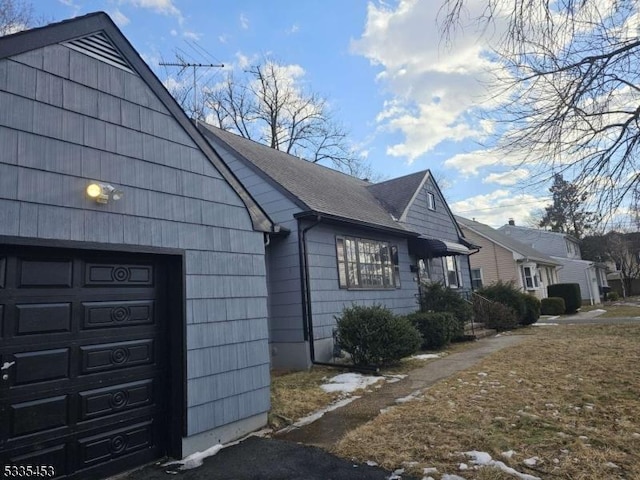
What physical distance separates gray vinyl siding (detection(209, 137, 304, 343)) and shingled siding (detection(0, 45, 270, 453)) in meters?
4.05

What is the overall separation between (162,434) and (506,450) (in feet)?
11.4

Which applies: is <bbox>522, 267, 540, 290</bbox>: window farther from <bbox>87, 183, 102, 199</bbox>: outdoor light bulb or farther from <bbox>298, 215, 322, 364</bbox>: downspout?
<bbox>87, 183, 102, 199</bbox>: outdoor light bulb

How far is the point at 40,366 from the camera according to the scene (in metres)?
3.57

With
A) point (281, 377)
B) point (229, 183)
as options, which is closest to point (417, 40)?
point (229, 183)

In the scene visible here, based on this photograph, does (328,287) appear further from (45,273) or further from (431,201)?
(431,201)

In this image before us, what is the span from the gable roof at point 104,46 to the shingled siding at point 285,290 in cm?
447

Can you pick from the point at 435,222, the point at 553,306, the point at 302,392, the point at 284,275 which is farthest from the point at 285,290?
the point at 553,306

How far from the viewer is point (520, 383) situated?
21.9 ft

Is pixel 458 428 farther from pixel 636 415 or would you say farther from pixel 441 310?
pixel 441 310

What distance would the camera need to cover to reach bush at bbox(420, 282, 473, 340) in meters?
12.8

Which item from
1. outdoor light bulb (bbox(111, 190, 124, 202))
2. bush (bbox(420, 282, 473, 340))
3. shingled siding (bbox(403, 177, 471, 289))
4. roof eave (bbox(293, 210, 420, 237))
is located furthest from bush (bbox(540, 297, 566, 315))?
outdoor light bulb (bbox(111, 190, 124, 202))

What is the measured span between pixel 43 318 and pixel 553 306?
977 inches

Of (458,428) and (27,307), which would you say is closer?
(27,307)

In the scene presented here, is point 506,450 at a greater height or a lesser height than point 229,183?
lesser
